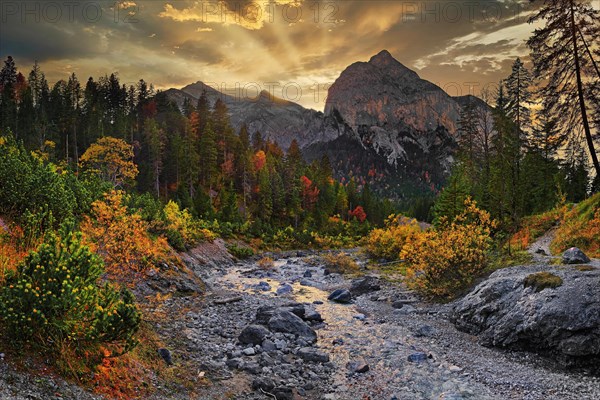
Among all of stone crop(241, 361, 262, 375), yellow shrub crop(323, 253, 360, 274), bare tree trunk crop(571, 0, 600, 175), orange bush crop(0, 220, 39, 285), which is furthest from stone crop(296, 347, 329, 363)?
bare tree trunk crop(571, 0, 600, 175)

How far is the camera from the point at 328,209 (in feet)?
251

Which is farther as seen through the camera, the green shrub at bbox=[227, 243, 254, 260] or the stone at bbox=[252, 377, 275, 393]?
the green shrub at bbox=[227, 243, 254, 260]

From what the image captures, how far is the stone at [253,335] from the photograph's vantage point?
41.4ft

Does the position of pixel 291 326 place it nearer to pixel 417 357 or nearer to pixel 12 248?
pixel 417 357

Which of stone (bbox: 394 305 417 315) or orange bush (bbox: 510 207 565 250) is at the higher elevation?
orange bush (bbox: 510 207 565 250)

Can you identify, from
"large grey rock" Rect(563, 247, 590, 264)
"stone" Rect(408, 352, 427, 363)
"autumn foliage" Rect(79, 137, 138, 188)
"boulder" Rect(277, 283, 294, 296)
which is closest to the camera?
"stone" Rect(408, 352, 427, 363)

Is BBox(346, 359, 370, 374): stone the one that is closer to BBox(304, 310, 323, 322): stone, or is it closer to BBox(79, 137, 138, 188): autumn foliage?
BBox(304, 310, 323, 322): stone

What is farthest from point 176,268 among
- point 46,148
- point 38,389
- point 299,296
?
point 46,148

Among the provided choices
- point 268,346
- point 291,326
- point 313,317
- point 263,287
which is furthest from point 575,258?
point 263,287

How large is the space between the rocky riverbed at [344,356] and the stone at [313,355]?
3 centimetres

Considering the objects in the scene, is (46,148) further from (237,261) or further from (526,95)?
(526,95)

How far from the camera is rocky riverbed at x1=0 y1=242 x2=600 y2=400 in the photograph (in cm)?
953

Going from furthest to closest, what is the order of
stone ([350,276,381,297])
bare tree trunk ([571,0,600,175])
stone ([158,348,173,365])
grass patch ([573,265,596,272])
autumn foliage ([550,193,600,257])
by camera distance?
stone ([350,276,381,297]) < bare tree trunk ([571,0,600,175]) < autumn foliage ([550,193,600,257]) < grass patch ([573,265,596,272]) < stone ([158,348,173,365])

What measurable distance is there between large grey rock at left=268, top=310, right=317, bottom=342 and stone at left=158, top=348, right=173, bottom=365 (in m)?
4.83
